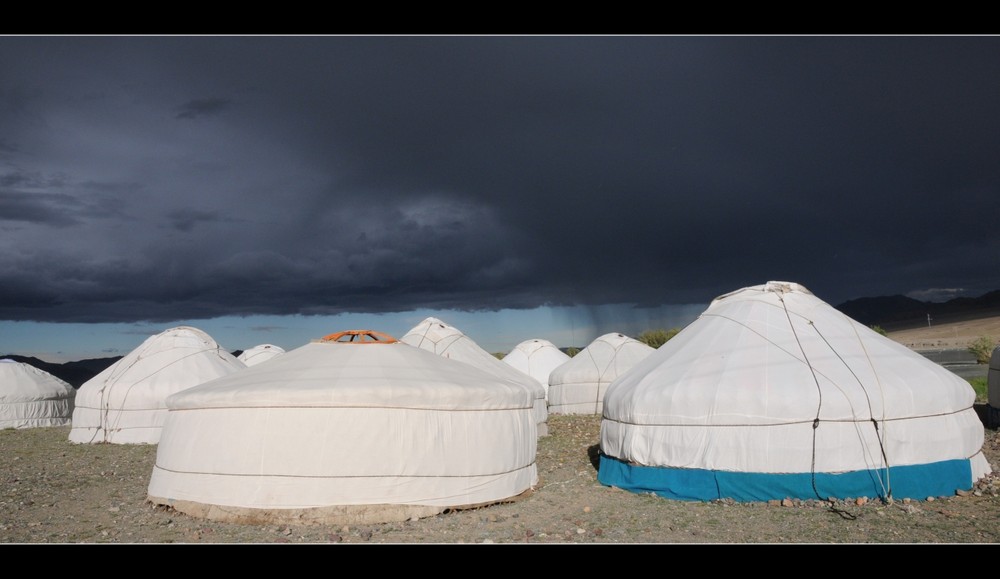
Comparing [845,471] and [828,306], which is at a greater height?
[828,306]

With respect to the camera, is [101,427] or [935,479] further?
[101,427]

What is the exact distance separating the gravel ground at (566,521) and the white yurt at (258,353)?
51.7 ft

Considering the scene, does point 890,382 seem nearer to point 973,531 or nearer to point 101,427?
point 973,531

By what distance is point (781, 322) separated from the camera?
28.7 ft

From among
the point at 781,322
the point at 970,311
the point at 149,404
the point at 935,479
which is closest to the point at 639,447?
the point at 781,322

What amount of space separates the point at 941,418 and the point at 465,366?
5213mm

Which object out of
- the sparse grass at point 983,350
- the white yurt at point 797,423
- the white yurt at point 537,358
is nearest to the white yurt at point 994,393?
the white yurt at point 797,423

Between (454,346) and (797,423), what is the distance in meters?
8.89

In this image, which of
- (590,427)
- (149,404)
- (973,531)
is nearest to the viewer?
(973,531)

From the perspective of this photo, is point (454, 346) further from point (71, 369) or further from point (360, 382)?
point (71, 369)

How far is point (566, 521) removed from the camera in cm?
673

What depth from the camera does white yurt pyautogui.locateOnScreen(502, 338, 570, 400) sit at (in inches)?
1020

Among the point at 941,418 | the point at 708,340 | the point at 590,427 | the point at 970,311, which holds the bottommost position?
the point at 590,427

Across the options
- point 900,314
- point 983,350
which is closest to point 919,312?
point 900,314
